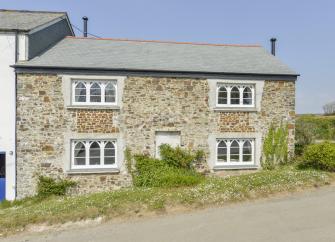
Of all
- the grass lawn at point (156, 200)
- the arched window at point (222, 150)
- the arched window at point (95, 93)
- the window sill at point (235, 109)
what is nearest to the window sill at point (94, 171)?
the grass lawn at point (156, 200)

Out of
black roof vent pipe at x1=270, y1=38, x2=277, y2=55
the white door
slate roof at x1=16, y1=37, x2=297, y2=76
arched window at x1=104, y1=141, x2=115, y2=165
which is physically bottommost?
arched window at x1=104, y1=141, x2=115, y2=165

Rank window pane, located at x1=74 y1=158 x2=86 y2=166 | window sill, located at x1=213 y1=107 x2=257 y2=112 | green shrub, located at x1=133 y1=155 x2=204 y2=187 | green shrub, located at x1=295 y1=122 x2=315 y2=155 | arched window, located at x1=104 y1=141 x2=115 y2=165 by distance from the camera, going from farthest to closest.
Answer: green shrub, located at x1=295 y1=122 x2=315 y2=155 < window sill, located at x1=213 y1=107 x2=257 y2=112 < arched window, located at x1=104 y1=141 x2=115 y2=165 < window pane, located at x1=74 y1=158 x2=86 y2=166 < green shrub, located at x1=133 y1=155 x2=204 y2=187

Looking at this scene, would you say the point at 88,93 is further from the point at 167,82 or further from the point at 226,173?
the point at 226,173

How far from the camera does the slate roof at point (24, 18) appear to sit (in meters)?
12.6

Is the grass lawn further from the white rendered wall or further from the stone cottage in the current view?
Result: the stone cottage

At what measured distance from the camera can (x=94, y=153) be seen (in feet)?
42.0

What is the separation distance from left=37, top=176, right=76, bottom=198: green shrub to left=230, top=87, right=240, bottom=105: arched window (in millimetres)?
7977

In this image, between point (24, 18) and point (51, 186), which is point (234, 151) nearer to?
point (51, 186)

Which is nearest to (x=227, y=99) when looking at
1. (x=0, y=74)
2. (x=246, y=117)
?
(x=246, y=117)

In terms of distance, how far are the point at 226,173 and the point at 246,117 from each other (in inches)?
108

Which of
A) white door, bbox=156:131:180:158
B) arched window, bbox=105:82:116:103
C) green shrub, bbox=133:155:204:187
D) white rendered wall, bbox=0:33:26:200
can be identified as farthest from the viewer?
white door, bbox=156:131:180:158

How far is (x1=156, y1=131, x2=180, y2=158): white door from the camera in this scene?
13.1 m

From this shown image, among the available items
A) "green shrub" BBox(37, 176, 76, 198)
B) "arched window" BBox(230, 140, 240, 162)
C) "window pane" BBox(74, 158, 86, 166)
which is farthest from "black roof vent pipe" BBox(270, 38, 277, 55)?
"green shrub" BBox(37, 176, 76, 198)

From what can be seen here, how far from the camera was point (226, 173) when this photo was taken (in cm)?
1355
